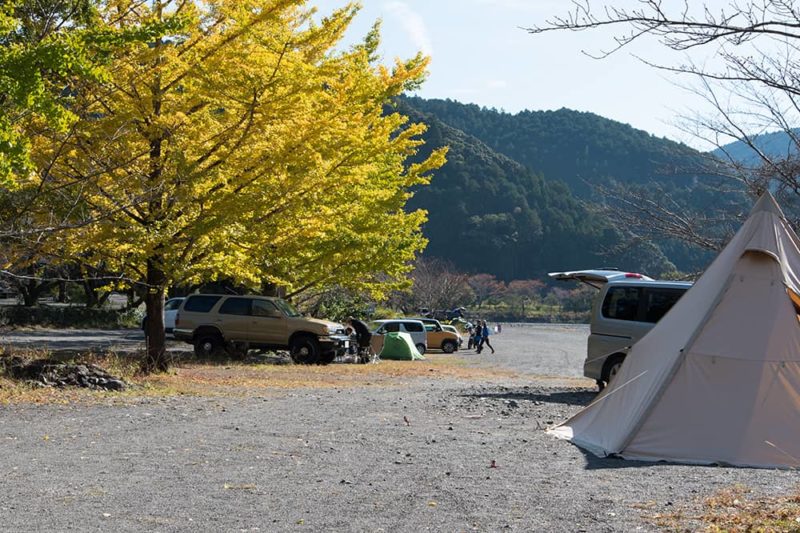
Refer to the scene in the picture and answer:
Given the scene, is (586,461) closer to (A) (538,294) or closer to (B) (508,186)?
(A) (538,294)

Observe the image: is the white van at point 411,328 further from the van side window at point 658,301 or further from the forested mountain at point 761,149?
the forested mountain at point 761,149

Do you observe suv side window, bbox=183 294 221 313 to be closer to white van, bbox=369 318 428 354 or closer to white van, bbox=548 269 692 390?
white van, bbox=548 269 692 390

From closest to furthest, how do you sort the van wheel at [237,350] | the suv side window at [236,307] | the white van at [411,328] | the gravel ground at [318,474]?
Result: the gravel ground at [318,474] → the van wheel at [237,350] → the suv side window at [236,307] → the white van at [411,328]

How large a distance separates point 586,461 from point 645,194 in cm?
316

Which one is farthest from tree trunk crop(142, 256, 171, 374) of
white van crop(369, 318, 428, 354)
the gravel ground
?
white van crop(369, 318, 428, 354)

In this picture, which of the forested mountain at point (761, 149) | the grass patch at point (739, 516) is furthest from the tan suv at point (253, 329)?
the grass patch at point (739, 516)

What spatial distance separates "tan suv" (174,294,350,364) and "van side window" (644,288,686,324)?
9822 millimetres

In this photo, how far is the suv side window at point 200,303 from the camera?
23562mm

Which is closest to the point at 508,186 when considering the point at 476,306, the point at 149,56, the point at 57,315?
the point at 476,306

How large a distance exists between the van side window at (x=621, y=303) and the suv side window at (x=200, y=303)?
11.3m

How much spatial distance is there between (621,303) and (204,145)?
290 inches

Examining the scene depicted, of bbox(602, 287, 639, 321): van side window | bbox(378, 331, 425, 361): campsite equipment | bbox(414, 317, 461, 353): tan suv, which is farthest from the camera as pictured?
bbox(414, 317, 461, 353): tan suv

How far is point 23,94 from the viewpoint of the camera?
8.72 m

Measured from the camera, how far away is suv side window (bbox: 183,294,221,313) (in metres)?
23.6
